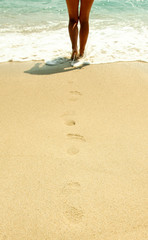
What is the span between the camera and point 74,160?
148 cm

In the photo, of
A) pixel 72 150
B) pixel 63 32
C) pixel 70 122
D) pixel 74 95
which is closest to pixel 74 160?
pixel 72 150

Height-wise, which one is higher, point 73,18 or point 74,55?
point 73,18

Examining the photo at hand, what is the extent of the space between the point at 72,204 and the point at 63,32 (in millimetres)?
4459

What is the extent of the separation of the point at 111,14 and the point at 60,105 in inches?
218

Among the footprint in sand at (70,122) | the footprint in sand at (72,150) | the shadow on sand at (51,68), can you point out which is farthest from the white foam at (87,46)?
the footprint in sand at (72,150)

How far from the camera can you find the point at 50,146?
1.62 meters

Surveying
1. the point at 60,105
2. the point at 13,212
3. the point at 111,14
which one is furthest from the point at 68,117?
the point at 111,14

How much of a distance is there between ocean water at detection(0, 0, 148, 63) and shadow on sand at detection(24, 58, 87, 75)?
1.00 ft

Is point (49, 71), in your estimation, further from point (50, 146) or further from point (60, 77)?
point (50, 146)

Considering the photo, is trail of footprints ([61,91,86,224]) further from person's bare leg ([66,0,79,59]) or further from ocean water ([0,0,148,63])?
ocean water ([0,0,148,63])

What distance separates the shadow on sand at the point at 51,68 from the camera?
3045mm

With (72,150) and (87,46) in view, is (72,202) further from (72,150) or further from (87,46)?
(87,46)

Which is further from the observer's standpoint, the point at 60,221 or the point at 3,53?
the point at 3,53

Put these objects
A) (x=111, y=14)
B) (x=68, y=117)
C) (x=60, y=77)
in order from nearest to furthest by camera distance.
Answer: (x=68, y=117), (x=60, y=77), (x=111, y=14)
